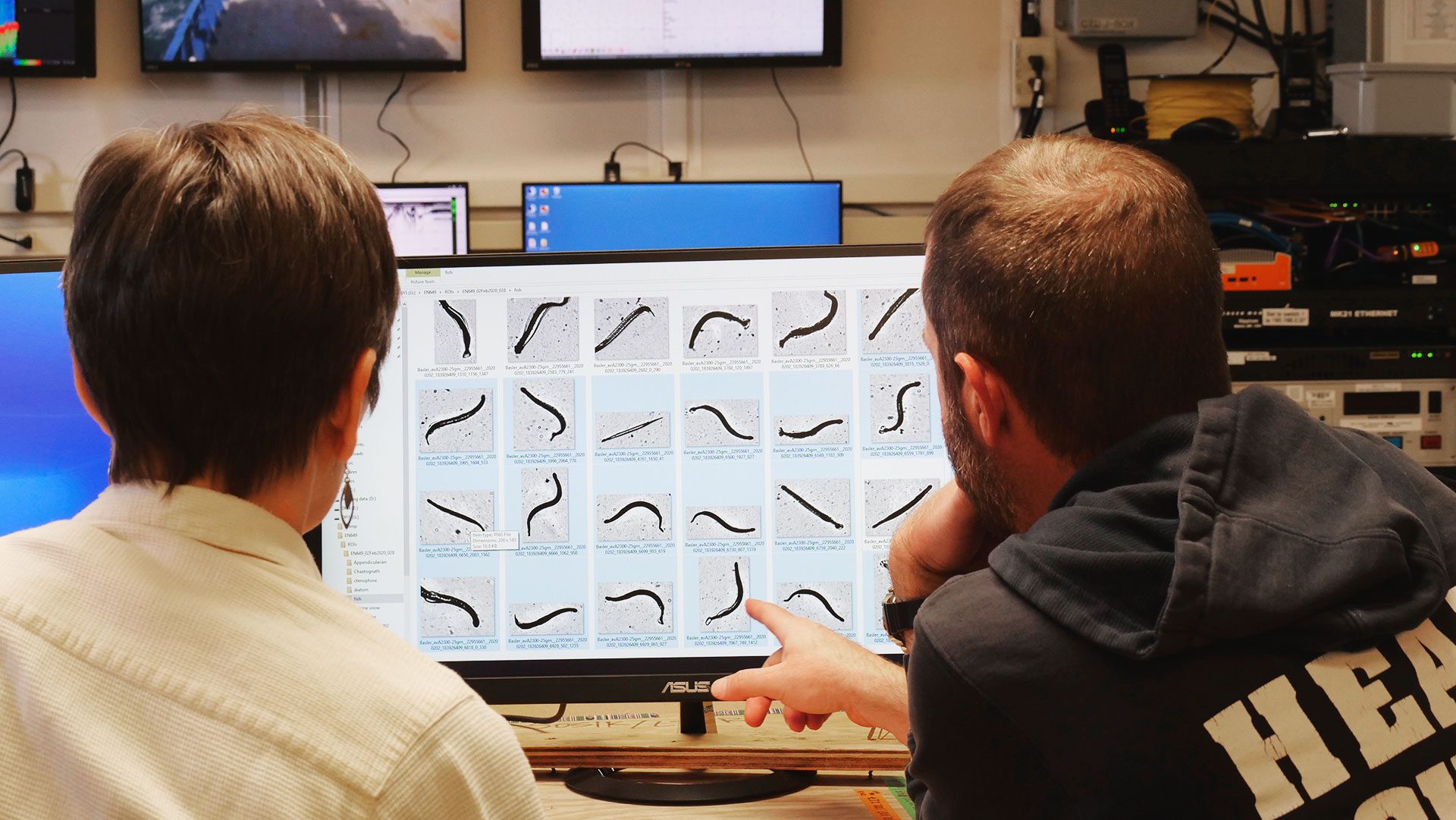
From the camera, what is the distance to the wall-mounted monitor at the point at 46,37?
9.69ft

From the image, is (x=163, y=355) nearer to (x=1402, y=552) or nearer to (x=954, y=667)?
(x=954, y=667)

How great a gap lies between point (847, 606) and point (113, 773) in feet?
2.09

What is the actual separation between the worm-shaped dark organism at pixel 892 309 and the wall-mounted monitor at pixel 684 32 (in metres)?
2.15

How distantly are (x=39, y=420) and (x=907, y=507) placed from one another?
0.76m

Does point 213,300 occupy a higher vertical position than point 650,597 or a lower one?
higher

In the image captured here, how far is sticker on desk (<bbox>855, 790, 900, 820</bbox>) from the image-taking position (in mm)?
921

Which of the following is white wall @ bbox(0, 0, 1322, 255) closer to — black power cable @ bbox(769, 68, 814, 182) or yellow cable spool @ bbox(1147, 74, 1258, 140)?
black power cable @ bbox(769, 68, 814, 182)

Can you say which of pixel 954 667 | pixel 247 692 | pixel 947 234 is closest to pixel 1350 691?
pixel 954 667

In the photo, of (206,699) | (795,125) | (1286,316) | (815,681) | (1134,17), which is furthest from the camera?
(795,125)

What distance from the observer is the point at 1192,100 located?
2.72m

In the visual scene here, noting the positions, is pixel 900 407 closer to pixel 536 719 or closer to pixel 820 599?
pixel 820 599

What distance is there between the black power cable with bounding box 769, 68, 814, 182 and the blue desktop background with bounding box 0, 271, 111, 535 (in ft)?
7.78

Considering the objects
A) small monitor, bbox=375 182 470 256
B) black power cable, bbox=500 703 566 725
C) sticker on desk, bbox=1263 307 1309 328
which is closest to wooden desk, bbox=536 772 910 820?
black power cable, bbox=500 703 566 725

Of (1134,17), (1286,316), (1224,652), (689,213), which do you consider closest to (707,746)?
(1224,652)
